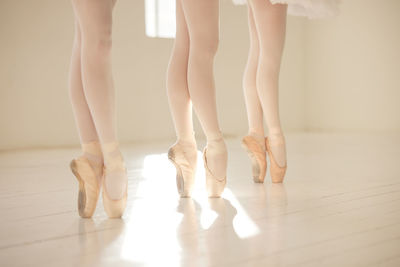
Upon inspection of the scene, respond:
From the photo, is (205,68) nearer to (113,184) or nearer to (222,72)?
(113,184)

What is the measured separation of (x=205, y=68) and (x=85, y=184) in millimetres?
520

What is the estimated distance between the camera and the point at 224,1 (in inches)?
222

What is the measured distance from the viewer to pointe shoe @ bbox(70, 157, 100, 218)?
1198 mm

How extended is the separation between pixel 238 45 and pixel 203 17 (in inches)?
171

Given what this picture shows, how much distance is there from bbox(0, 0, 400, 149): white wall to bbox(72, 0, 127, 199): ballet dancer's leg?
3.14 metres

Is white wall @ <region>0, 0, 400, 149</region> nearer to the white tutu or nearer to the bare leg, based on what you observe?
the bare leg

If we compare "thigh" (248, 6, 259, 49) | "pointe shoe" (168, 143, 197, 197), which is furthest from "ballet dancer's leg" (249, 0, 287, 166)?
"pointe shoe" (168, 143, 197, 197)

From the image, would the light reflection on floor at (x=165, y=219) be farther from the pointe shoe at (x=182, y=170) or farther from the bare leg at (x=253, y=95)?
the bare leg at (x=253, y=95)

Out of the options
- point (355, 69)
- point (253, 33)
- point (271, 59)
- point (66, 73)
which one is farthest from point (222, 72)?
point (271, 59)

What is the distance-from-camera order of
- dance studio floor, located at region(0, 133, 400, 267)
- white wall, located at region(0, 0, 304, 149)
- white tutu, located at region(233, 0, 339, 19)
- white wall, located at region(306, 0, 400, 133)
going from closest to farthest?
dance studio floor, located at region(0, 133, 400, 267)
white tutu, located at region(233, 0, 339, 19)
white wall, located at region(0, 0, 304, 149)
white wall, located at region(306, 0, 400, 133)

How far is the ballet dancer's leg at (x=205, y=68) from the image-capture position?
137cm

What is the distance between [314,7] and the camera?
1731 millimetres

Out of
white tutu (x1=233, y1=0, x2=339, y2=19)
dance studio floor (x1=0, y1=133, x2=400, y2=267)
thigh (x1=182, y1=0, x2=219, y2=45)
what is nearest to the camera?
dance studio floor (x1=0, y1=133, x2=400, y2=267)

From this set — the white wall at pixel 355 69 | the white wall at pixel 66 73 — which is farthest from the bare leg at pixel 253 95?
the white wall at pixel 355 69
